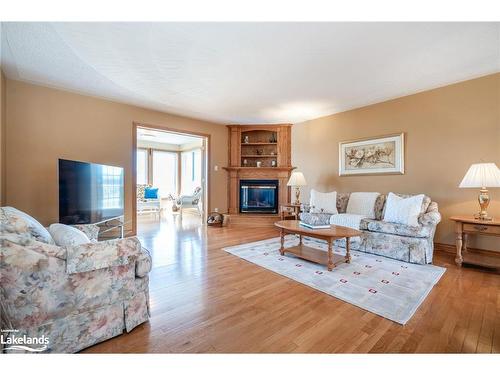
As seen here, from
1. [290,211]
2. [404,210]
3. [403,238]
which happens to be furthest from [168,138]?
[403,238]

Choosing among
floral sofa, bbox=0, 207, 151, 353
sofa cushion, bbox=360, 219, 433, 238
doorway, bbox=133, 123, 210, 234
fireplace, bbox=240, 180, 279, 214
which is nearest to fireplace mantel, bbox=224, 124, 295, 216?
fireplace, bbox=240, 180, 279, 214

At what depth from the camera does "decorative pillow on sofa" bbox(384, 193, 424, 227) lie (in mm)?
3109

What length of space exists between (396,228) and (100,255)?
3409mm

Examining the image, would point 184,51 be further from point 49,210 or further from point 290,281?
point 49,210

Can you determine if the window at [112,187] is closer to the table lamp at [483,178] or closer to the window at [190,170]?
the window at [190,170]

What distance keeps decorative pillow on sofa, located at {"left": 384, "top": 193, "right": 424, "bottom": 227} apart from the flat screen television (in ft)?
13.8

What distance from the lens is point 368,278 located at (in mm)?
2428

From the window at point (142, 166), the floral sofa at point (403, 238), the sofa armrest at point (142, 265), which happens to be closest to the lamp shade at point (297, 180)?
the floral sofa at point (403, 238)

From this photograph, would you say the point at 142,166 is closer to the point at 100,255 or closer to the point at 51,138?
the point at 51,138

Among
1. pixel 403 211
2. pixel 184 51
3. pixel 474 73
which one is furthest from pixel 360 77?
pixel 184 51

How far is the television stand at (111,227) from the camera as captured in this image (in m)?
3.52

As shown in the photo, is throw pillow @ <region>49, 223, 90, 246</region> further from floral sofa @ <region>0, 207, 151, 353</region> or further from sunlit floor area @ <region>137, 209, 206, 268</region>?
sunlit floor area @ <region>137, 209, 206, 268</region>

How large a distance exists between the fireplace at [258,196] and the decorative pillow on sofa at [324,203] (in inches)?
61.4
